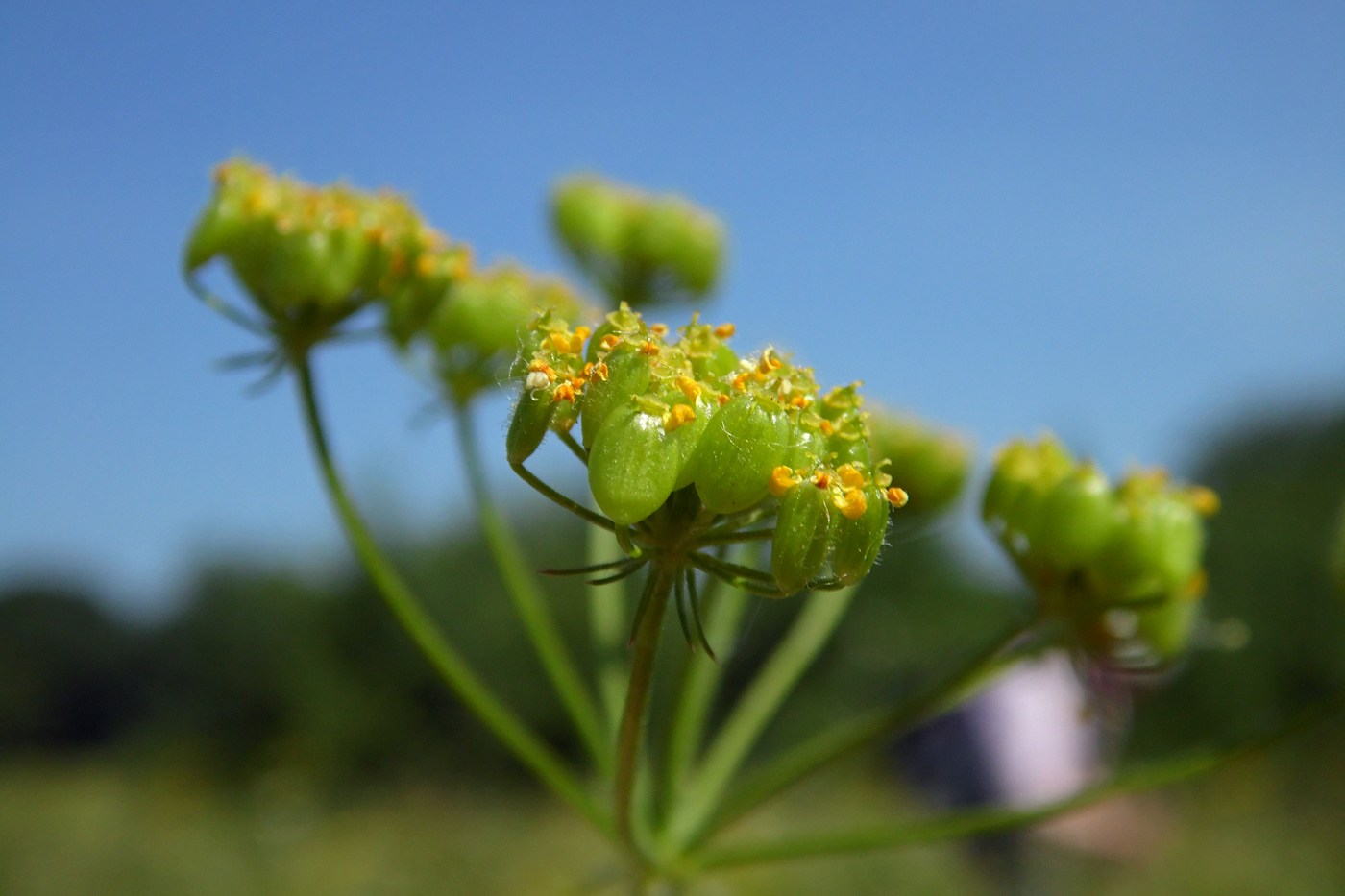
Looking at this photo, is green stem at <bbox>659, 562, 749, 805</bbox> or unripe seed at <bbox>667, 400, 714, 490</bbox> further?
green stem at <bbox>659, 562, 749, 805</bbox>

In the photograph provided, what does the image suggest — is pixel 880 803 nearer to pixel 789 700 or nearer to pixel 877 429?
pixel 789 700

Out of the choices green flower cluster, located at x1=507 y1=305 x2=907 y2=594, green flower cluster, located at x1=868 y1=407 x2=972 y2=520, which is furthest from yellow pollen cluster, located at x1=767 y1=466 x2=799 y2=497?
green flower cluster, located at x1=868 y1=407 x2=972 y2=520

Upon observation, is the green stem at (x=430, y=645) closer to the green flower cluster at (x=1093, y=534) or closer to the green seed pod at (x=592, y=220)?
the green flower cluster at (x=1093, y=534)

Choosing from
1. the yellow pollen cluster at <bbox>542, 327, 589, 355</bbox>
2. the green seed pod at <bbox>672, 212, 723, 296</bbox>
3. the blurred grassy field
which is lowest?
the blurred grassy field

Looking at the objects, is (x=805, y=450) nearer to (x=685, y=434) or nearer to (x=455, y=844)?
(x=685, y=434)

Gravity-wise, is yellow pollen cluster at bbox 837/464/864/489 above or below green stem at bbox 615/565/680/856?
above

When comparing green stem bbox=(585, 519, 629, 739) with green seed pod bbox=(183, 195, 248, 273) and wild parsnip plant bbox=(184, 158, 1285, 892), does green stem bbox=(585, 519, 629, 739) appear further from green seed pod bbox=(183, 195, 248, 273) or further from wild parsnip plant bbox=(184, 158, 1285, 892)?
green seed pod bbox=(183, 195, 248, 273)

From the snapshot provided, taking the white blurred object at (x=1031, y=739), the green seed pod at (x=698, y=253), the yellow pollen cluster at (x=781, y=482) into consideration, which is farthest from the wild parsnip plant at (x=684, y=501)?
the white blurred object at (x=1031, y=739)
